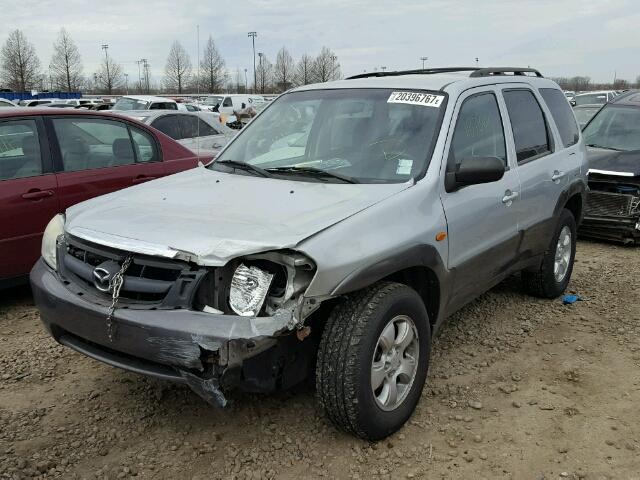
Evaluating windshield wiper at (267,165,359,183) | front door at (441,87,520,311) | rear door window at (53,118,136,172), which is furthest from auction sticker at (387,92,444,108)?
rear door window at (53,118,136,172)

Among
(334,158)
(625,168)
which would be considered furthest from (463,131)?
(625,168)

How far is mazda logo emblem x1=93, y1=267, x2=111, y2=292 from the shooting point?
2.78 metres

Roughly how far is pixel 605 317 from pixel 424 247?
2.57m

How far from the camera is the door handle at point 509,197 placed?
396 centimetres

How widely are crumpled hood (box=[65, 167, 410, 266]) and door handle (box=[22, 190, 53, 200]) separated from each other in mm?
1501

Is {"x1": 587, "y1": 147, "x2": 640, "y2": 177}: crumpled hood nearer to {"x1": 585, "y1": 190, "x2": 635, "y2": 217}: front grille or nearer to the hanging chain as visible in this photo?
{"x1": 585, "y1": 190, "x2": 635, "y2": 217}: front grille

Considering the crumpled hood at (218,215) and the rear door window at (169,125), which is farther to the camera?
the rear door window at (169,125)

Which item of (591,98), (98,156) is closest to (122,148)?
(98,156)

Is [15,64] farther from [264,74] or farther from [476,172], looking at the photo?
[476,172]

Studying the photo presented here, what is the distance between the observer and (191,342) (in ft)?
8.16

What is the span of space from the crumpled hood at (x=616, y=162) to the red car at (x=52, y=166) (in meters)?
5.21

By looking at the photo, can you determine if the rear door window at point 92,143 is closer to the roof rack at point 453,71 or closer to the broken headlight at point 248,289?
the roof rack at point 453,71

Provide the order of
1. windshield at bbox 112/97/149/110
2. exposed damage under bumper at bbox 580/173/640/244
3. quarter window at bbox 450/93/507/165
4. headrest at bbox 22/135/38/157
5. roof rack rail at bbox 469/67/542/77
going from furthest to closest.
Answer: windshield at bbox 112/97/149/110, exposed damage under bumper at bbox 580/173/640/244, headrest at bbox 22/135/38/157, roof rack rail at bbox 469/67/542/77, quarter window at bbox 450/93/507/165

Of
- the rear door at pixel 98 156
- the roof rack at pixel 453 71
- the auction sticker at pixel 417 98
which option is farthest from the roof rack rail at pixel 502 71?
the rear door at pixel 98 156
